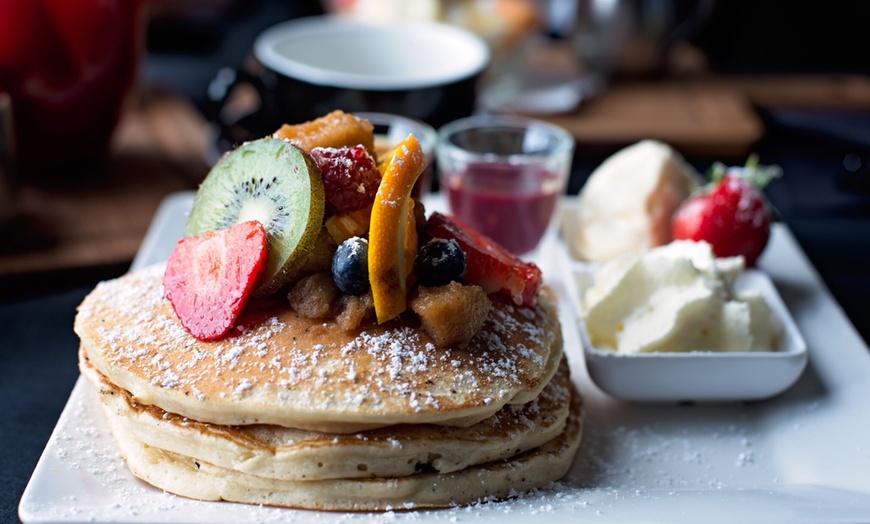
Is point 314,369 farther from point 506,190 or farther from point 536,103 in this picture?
point 536,103

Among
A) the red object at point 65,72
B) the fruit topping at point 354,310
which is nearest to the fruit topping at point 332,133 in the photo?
the fruit topping at point 354,310

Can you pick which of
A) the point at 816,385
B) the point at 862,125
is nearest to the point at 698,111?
the point at 862,125

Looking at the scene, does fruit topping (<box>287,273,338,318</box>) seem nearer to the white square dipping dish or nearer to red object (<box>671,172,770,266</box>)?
the white square dipping dish

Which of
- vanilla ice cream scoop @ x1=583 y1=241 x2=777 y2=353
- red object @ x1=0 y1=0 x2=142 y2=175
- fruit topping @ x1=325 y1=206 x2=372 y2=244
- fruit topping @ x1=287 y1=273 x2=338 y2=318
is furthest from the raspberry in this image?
red object @ x1=0 y1=0 x2=142 y2=175

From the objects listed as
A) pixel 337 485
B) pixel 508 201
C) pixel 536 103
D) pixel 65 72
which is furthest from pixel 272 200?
pixel 536 103

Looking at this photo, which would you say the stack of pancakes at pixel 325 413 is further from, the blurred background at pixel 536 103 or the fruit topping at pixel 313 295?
the blurred background at pixel 536 103
